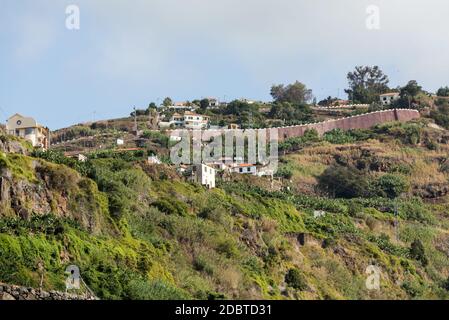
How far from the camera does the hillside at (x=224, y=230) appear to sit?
4253 centimetres

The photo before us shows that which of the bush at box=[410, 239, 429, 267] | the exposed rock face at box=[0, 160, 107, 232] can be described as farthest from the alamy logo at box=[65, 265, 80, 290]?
the bush at box=[410, 239, 429, 267]

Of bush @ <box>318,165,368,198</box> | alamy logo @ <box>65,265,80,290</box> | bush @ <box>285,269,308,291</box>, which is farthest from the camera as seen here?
bush @ <box>318,165,368,198</box>

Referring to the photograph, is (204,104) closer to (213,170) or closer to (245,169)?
(245,169)

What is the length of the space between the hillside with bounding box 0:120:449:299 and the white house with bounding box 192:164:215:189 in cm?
113

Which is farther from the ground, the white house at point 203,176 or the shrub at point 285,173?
the white house at point 203,176

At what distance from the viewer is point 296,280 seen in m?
58.0

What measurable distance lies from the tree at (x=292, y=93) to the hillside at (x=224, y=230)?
1688 inches

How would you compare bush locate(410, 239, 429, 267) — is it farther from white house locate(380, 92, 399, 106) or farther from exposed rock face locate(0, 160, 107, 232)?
white house locate(380, 92, 399, 106)

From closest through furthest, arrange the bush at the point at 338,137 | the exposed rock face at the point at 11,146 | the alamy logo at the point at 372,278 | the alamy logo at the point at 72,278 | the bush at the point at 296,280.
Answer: the alamy logo at the point at 72,278
the exposed rock face at the point at 11,146
the bush at the point at 296,280
the alamy logo at the point at 372,278
the bush at the point at 338,137

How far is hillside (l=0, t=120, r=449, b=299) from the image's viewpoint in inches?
1674

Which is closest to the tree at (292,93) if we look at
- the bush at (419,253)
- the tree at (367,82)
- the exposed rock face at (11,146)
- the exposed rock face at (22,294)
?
the tree at (367,82)

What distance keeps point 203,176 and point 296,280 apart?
15.6m

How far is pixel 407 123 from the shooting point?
115 meters

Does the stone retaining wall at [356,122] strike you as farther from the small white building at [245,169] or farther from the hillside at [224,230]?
the small white building at [245,169]
